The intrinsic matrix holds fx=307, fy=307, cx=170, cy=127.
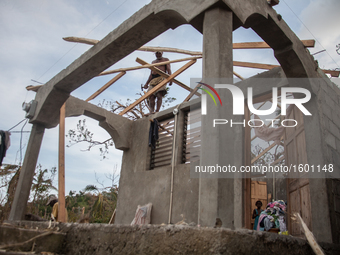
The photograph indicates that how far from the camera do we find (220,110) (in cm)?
354

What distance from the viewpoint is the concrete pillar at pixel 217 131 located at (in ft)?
10.5

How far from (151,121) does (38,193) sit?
8629 millimetres

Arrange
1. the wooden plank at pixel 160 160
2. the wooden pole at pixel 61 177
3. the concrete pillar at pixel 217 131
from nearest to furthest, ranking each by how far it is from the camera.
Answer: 1. the concrete pillar at pixel 217 131
2. the wooden pole at pixel 61 177
3. the wooden plank at pixel 160 160

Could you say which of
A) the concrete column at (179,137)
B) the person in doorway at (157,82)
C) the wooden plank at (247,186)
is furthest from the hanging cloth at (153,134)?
the wooden plank at (247,186)

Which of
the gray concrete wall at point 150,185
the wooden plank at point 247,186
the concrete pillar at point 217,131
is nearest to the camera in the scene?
the concrete pillar at point 217,131

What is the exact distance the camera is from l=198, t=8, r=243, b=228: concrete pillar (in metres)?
3.19

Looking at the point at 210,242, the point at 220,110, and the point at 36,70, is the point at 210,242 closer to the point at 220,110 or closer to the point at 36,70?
the point at 220,110

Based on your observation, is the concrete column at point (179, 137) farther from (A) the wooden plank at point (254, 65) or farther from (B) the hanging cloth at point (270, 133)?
(B) the hanging cloth at point (270, 133)

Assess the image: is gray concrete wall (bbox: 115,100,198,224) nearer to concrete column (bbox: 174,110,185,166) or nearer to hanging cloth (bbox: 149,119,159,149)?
concrete column (bbox: 174,110,185,166)

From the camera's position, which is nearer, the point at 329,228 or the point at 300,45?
the point at 329,228

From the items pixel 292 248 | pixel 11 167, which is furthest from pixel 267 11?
pixel 11 167

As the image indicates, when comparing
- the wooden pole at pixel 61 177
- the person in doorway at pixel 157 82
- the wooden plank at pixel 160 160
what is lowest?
the wooden pole at pixel 61 177

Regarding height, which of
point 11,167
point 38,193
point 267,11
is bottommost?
point 38,193

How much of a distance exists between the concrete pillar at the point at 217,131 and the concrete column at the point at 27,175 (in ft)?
17.0
